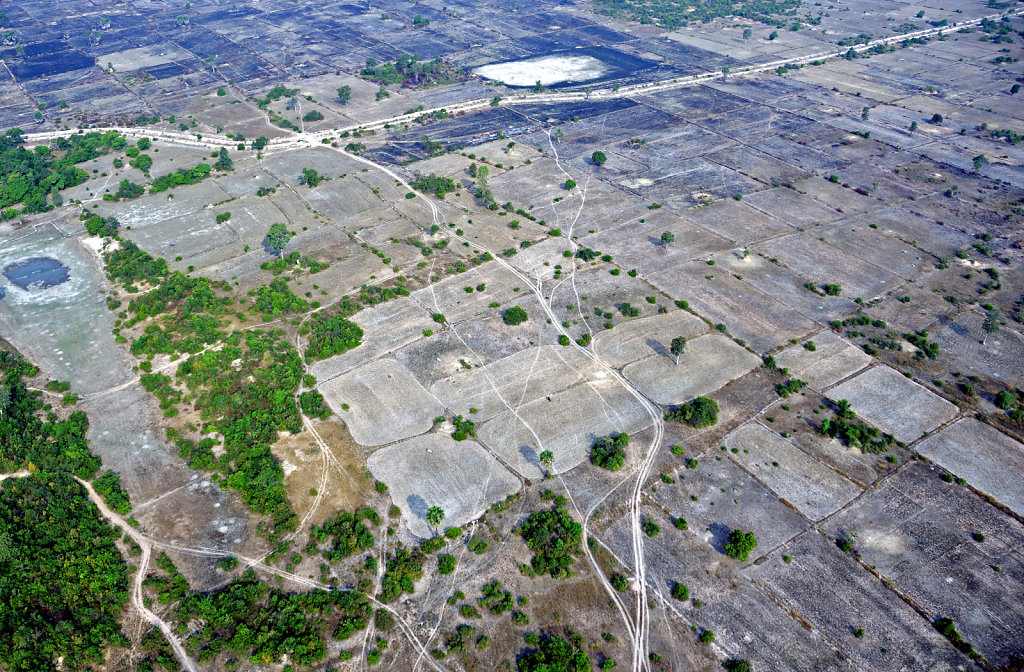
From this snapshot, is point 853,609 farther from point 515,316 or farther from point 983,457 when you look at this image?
point 515,316

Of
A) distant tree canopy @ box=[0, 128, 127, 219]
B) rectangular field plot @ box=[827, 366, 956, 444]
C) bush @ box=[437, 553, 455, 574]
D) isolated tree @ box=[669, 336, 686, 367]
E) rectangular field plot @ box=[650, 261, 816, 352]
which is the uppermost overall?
isolated tree @ box=[669, 336, 686, 367]

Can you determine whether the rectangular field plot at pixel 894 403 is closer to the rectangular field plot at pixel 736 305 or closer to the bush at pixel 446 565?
the rectangular field plot at pixel 736 305

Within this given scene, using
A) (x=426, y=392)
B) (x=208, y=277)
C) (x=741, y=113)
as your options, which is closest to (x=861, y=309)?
(x=426, y=392)

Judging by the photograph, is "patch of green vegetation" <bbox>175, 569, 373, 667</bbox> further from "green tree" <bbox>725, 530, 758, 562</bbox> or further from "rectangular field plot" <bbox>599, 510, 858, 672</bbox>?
"green tree" <bbox>725, 530, 758, 562</bbox>

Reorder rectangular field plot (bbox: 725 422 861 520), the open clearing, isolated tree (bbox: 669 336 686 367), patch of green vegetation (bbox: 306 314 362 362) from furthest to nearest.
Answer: patch of green vegetation (bbox: 306 314 362 362) → isolated tree (bbox: 669 336 686 367) → rectangular field plot (bbox: 725 422 861 520) → the open clearing

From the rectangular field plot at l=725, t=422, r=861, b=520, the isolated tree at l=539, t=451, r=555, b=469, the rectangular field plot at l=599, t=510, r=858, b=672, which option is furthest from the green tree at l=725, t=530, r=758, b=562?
the isolated tree at l=539, t=451, r=555, b=469

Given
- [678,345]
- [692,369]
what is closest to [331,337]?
[678,345]
